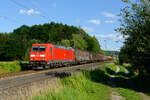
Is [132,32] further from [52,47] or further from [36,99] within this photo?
[52,47]

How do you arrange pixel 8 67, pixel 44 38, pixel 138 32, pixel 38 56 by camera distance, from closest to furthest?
pixel 138 32, pixel 8 67, pixel 38 56, pixel 44 38

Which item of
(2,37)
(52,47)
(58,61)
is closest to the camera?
(52,47)

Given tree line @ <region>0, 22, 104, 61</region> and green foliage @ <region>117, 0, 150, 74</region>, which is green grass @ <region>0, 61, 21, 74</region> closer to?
green foliage @ <region>117, 0, 150, 74</region>

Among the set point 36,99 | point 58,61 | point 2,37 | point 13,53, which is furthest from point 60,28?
point 36,99

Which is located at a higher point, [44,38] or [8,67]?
[44,38]

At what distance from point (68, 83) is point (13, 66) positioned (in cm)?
1554

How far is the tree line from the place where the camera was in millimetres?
72375

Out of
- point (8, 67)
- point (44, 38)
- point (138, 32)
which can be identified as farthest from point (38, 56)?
point (44, 38)

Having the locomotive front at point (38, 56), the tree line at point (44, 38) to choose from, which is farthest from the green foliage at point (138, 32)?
the tree line at point (44, 38)

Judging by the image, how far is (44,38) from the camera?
108250 mm

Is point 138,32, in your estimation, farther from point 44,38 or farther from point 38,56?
point 44,38

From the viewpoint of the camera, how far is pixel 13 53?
234 feet

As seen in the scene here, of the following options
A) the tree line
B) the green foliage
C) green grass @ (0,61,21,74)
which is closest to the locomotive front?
green grass @ (0,61,21,74)

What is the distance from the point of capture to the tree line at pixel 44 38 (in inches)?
2849
